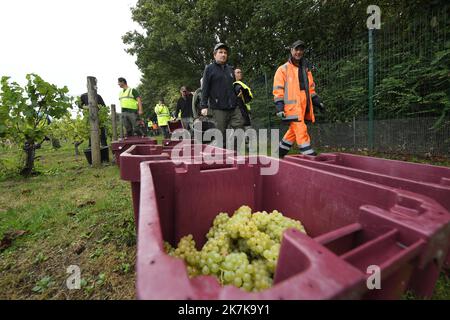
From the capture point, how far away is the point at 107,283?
4.64 feet

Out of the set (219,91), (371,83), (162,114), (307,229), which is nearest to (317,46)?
(371,83)

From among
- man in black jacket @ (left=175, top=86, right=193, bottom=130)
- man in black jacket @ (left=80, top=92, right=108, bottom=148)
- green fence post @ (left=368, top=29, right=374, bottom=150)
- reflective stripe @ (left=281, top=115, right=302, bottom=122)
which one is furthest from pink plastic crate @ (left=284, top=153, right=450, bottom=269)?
man in black jacket @ (left=175, top=86, right=193, bottom=130)

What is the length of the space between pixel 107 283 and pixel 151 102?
38.4 m

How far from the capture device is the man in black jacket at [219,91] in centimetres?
412

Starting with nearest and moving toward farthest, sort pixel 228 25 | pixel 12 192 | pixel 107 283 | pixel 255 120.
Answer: pixel 107 283
pixel 12 192
pixel 255 120
pixel 228 25

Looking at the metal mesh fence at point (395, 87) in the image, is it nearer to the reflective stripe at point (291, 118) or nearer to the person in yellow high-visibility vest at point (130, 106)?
the reflective stripe at point (291, 118)

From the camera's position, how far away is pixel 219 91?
165 inches

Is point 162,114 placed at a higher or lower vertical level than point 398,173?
higher

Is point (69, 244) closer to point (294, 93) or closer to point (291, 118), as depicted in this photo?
point (291, 118)

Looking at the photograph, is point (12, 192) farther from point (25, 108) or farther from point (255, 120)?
point (255, 120)

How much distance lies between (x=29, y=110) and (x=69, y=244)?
3659 millimetres

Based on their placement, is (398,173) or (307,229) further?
(398,173)

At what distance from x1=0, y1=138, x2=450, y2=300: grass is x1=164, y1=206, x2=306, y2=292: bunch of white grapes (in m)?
0.49
